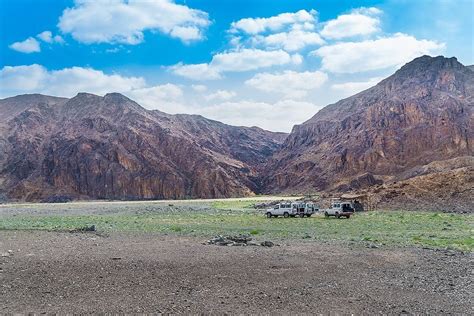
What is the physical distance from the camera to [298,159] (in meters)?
144

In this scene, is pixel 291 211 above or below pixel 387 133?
below

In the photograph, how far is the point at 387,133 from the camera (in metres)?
125

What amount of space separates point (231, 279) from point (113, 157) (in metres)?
134

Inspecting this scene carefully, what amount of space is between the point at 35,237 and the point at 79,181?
12201cm

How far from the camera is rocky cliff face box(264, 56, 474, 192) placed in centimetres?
11425

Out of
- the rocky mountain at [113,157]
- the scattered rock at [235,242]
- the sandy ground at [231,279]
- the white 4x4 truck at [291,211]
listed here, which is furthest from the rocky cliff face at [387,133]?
the sandy ground at [231,279]

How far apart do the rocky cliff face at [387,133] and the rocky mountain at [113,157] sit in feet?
60.2

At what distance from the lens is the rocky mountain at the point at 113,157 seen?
13475 cm

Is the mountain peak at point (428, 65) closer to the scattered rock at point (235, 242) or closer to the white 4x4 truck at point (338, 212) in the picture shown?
the white 4x4 truck at point (338, 212)

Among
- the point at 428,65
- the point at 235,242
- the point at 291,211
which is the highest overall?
the point at 428,65

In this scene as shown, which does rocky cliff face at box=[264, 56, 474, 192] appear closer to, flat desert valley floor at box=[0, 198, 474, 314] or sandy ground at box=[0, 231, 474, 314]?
flat desert valley floor at box=[0, 198, 474, 314]

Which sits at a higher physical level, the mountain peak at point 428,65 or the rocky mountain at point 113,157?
the mountain peak at point 428,65

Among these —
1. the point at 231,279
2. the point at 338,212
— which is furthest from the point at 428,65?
the point at 231,279

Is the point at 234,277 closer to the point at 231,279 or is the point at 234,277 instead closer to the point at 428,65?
the point at 231,279
